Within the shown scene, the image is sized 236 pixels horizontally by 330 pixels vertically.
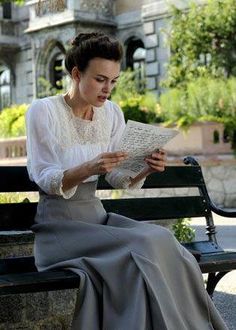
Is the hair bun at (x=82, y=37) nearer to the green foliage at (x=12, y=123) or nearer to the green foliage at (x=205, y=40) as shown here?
the green foliage at (x=205, y=40)

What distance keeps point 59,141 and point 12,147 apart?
511 inches

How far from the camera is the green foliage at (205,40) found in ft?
53.5

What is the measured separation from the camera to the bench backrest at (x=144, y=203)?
3.86 metres

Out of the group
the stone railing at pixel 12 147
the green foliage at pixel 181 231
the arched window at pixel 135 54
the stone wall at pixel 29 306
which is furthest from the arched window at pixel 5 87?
the stone wall at pixel 29 306

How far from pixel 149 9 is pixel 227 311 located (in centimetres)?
1714

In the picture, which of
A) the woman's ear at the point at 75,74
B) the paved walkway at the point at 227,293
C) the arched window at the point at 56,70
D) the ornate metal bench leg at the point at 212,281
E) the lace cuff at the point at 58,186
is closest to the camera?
the lace cuff at the point at 58,186

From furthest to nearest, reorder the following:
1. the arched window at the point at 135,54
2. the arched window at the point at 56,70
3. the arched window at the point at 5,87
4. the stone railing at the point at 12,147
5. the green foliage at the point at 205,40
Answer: the arched window at the point at 5,87, the arched window at the point at 56,70, the arched window at the point at 135,54, the green foliage at the point at 205,40, the stone railing at the point at 12,147

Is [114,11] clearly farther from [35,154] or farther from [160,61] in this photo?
[35,154]

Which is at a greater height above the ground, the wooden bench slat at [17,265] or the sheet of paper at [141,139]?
the sheet of paper at [141,139]

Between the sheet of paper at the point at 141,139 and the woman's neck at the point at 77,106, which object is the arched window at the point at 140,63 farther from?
the sheet of paper at the point at 141,139

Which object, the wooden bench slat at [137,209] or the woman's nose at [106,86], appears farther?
the wooden bench slat at [137,209]

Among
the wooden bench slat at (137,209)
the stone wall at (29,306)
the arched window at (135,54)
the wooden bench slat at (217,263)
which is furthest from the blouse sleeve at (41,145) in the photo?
the arched window at (135,54)

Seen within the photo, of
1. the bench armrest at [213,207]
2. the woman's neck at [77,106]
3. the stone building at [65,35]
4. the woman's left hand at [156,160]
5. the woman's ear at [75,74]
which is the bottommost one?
the bench armrest at [213,207]

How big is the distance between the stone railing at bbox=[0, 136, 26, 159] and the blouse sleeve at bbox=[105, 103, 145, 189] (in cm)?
1222
